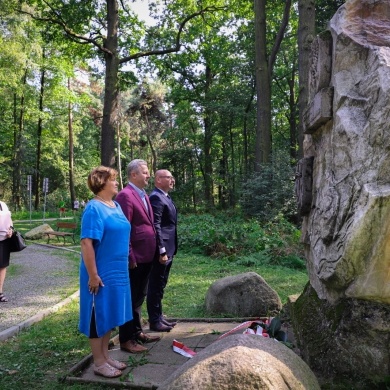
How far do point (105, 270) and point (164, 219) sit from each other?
4.82ft

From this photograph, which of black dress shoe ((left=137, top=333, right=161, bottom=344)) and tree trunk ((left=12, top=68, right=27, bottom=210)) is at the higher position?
tree trunk ((left=12, top=68, right=27, bottom=210))

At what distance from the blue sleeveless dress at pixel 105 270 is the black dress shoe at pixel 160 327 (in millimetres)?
Answer: 1424

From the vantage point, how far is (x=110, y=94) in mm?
14695

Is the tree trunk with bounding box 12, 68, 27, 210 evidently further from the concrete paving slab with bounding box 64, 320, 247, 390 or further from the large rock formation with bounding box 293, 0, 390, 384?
the large rock formation with bounding box 293, 0, 390, 384

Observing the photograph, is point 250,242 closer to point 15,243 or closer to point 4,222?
point 15,243

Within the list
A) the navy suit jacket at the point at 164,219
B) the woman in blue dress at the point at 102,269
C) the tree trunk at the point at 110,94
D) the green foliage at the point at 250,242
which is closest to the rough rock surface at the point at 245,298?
the navy suit jacket at the point at 164,219

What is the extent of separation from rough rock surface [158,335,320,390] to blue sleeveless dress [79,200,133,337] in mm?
1276

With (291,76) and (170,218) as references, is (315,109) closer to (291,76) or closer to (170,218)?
(170,218)

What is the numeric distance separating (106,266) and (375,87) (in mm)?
2653

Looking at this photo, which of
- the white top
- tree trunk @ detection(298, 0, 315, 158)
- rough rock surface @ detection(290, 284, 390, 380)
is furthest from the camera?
tree trunk @ detection(298, 0, 315, 158)

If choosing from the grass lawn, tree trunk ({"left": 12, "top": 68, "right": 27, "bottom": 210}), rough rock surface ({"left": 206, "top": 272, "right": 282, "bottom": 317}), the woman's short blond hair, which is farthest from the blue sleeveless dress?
tree trunk ({"left": 12, "top": 68, "right": 27, "bottom": 210})

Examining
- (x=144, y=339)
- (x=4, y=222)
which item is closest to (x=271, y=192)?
(x=4, y=222)

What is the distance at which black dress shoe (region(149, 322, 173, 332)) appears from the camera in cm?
528

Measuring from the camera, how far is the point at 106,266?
3867 millimetres
